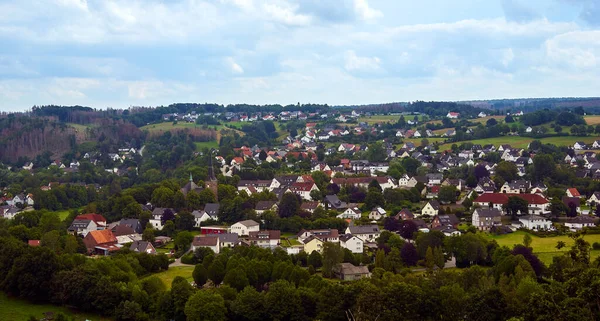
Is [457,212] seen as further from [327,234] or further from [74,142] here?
[74,142]

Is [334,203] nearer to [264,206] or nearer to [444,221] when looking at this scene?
[264,206]

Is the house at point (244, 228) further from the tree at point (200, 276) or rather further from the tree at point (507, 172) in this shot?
the tree at point (507, 172)

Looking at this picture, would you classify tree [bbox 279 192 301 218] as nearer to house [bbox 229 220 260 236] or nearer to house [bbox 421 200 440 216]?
house [bbox 229 220 260 236]

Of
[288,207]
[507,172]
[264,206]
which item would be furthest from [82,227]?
[507,172]

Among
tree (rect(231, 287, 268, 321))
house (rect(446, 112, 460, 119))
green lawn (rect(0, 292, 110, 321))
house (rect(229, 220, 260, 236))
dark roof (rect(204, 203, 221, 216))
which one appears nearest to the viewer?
tree (rect(231, 287, 268, 321))

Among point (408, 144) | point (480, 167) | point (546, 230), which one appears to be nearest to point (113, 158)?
point (408, 144)

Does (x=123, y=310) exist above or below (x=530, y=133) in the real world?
below

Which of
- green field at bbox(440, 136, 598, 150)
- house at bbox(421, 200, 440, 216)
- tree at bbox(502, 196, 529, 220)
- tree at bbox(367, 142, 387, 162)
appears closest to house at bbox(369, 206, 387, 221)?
house at bbox(421, 200, 440, 216)
